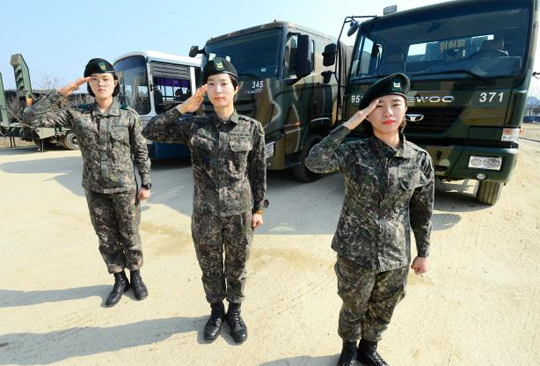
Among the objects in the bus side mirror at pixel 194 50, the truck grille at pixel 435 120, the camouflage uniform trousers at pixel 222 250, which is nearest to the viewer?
the camouflage uniform trousers at pixel 222 250

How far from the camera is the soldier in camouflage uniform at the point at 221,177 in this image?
1804 millimetres

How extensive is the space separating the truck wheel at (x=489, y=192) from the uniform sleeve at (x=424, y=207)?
10.8 feet

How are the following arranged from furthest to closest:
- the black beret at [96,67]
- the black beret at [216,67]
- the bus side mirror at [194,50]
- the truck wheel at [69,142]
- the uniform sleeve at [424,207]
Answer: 1. the truck wheel at [69,142]
2. the bus side mirror at [194,50]
3. the black beret at [96,67]
4. the black beret at [216,67]
5. the uniform sleeve at [424,207]

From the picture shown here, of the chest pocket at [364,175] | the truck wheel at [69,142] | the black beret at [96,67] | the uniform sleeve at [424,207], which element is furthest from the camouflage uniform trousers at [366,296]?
the truck wheel at [69,142]

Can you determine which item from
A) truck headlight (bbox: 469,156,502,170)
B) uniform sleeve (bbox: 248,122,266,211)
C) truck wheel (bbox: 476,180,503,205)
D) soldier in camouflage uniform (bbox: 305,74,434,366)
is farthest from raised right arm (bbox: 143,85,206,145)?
truck wheel (bbox: 476,180,503,205)

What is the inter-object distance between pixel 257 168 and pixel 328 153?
663 millimetres

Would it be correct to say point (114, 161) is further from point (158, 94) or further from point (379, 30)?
point (158, 94)

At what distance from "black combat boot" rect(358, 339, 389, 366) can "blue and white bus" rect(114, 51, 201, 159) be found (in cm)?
641

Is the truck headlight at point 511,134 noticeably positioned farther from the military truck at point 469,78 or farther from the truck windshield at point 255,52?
the truck windshield at point 255,52

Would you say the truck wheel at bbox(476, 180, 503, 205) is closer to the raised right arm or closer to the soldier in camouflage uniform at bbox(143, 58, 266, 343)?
the soldier in camouflage uniform at bbox(143, 58, 266, 343)

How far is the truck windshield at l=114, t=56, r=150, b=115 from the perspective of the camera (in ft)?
22.6

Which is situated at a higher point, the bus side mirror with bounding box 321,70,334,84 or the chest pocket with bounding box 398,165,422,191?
the bus side mirror with bounding box 321,70,334,84

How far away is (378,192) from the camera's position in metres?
1.53

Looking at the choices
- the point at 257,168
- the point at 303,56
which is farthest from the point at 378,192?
the point at 303,56
